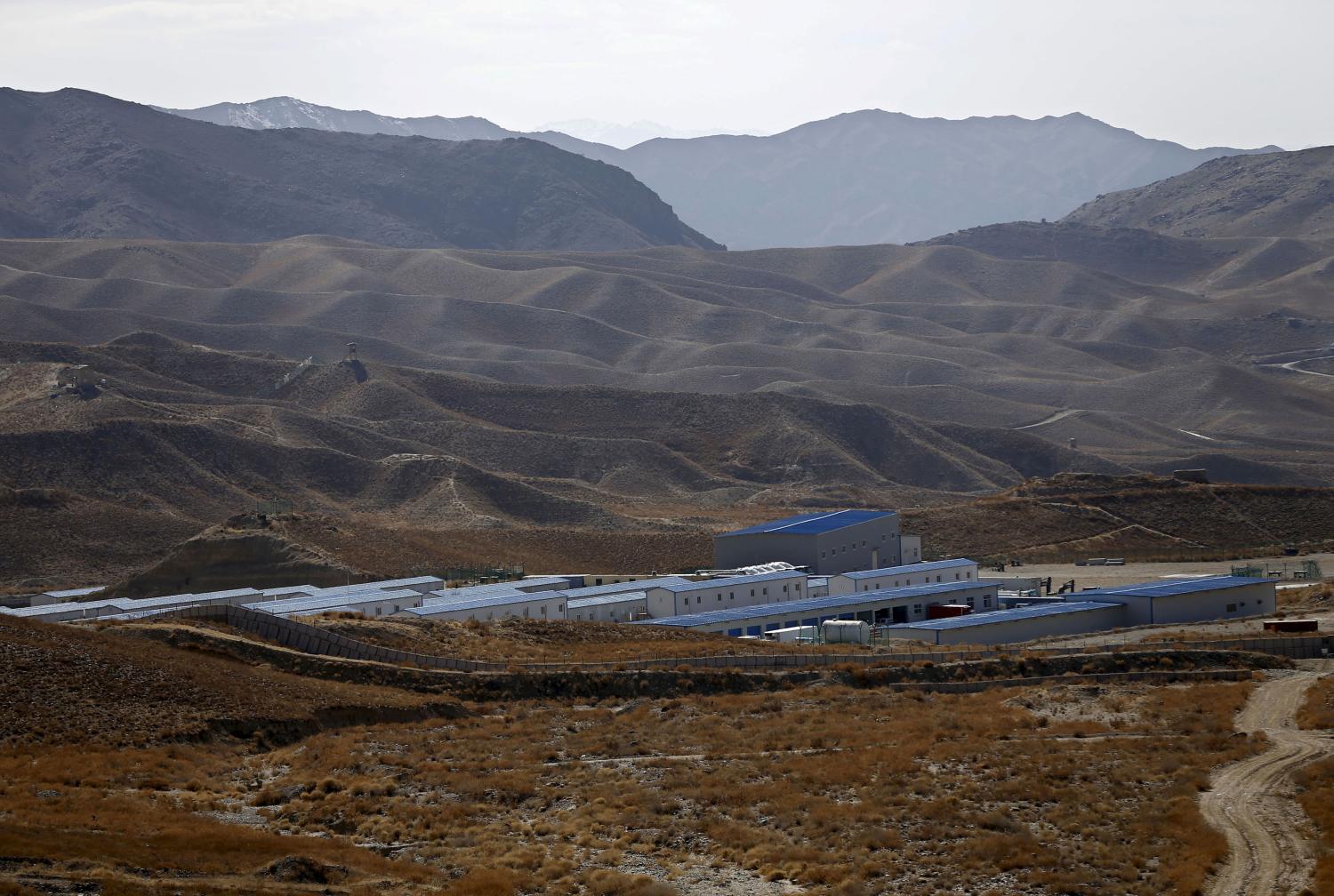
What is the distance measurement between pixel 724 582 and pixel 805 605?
5140 mm

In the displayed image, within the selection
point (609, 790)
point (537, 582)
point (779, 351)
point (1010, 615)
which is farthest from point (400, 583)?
point (779, 351)

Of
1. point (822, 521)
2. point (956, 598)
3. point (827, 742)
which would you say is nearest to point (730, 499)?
point (822, 521)

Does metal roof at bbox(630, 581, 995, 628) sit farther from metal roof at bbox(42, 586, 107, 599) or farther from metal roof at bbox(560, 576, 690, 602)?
metal roof at bbox(42, 586, 107, 599)

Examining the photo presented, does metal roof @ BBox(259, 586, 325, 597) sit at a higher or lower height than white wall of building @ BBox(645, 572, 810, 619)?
higher

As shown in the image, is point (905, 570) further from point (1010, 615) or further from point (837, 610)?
point (1010, 615)

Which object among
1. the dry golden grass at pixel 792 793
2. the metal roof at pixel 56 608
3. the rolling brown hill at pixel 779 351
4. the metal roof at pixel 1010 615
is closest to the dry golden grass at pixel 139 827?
the dry golden grass at pixel 792 793

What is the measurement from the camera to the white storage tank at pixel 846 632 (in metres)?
45.4

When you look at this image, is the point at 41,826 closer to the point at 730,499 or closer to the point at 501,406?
the point at 730,499

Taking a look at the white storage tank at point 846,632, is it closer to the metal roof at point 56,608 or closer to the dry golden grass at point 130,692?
the dry golden grass at point 130,692

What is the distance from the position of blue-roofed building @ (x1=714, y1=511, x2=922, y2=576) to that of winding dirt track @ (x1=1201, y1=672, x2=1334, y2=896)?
32748mm

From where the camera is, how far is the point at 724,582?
5522 centimetres

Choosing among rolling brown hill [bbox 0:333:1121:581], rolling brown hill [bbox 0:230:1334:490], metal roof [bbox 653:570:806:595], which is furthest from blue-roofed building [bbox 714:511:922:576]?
rolling brown hill [bbox 0:230:1334:490]

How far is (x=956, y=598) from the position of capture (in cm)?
5466

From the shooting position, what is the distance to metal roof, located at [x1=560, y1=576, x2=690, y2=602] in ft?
181
